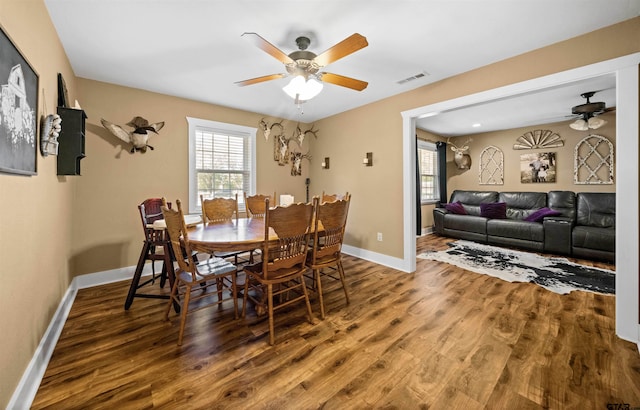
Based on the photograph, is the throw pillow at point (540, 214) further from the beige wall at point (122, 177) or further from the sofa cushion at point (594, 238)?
the beige wall at point (122, 177)

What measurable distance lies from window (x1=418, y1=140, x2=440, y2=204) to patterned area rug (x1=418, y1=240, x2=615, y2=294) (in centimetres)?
198

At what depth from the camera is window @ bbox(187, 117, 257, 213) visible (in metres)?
3.87

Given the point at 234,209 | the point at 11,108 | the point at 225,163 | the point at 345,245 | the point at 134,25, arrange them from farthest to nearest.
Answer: the point at 345,245
the point at 225,163
the point at 234,209
the point at 134,25
the point at 11,108

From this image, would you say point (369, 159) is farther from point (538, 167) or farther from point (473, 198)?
point (538, 167)

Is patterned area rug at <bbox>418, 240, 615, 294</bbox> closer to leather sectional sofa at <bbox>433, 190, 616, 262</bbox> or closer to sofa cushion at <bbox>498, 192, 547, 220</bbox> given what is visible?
leather sectional sofa at <bbox>433, 190, 616, 262</bbox>

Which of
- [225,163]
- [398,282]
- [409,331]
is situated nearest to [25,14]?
[225,163]

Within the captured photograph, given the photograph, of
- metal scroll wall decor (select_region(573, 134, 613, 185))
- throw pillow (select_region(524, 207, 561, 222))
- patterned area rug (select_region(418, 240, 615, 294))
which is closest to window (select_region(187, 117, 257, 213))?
patterned area rug (select_region(418, 240, 615, 294))

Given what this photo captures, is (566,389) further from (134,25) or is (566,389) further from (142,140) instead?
(142,140)

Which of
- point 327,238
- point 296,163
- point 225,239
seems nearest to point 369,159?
point 296,163

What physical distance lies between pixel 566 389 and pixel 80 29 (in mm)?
4320

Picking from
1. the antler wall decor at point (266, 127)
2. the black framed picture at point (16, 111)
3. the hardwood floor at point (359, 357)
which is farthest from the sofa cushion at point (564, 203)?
the black framed picture at point (16, 111)

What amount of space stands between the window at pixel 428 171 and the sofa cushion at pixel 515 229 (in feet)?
5.35

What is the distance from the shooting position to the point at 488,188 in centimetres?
641

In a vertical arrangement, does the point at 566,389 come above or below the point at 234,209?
below
